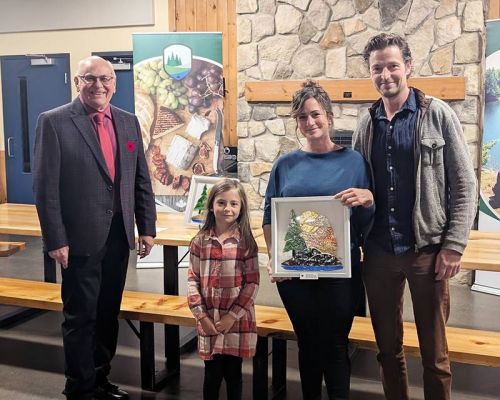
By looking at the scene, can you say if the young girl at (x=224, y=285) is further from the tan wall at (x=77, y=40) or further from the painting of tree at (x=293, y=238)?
the tan wall at (x=77, y=40)

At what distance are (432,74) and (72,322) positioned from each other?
145 inches

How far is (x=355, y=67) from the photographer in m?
5.33

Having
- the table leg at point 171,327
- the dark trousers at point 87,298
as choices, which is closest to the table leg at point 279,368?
the table leg at point 171,327

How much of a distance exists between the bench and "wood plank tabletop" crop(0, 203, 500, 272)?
12.7 inches

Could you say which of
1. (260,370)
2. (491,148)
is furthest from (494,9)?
(260,370)

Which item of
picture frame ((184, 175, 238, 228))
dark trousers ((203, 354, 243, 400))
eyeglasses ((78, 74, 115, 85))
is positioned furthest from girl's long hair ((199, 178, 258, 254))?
picture frame ((184, 175, 238, 228))

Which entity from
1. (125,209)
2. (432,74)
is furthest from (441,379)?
(432,74)

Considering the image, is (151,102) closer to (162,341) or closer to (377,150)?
(162,341)

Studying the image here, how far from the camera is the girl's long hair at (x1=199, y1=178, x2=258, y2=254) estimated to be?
247 cm

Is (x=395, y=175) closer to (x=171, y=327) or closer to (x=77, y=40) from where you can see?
(x=171, y=327)

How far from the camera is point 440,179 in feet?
7.08

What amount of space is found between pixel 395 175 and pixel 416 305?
0.49 metres

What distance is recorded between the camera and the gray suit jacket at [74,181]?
2588 mm

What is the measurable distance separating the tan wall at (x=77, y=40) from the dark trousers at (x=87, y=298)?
4770 mm
